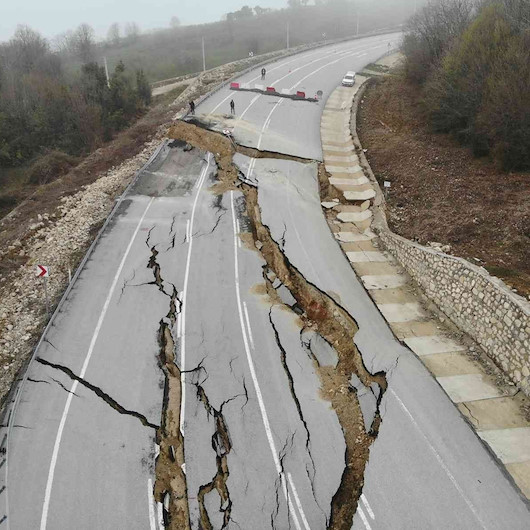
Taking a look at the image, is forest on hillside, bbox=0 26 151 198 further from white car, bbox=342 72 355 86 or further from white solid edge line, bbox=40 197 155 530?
white solid edge line, bbox=40 197 155 530

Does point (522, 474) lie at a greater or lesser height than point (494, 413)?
lesser

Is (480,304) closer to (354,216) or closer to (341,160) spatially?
(354,216)

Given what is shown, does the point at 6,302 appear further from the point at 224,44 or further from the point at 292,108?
the point at 224,44

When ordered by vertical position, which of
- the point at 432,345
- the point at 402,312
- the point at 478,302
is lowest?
the point at 432,345

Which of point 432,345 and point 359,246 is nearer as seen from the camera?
point 432,345

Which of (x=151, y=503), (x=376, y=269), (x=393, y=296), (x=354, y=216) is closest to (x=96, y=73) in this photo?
(x=354, y=216)

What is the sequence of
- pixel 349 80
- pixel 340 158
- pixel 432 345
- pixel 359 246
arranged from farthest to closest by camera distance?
pixel 349 80, pixel 340 158, pixel 359 246, pixel 432 345

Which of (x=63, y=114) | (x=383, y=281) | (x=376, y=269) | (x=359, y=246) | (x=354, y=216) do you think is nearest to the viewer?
(x=383, y=281)
